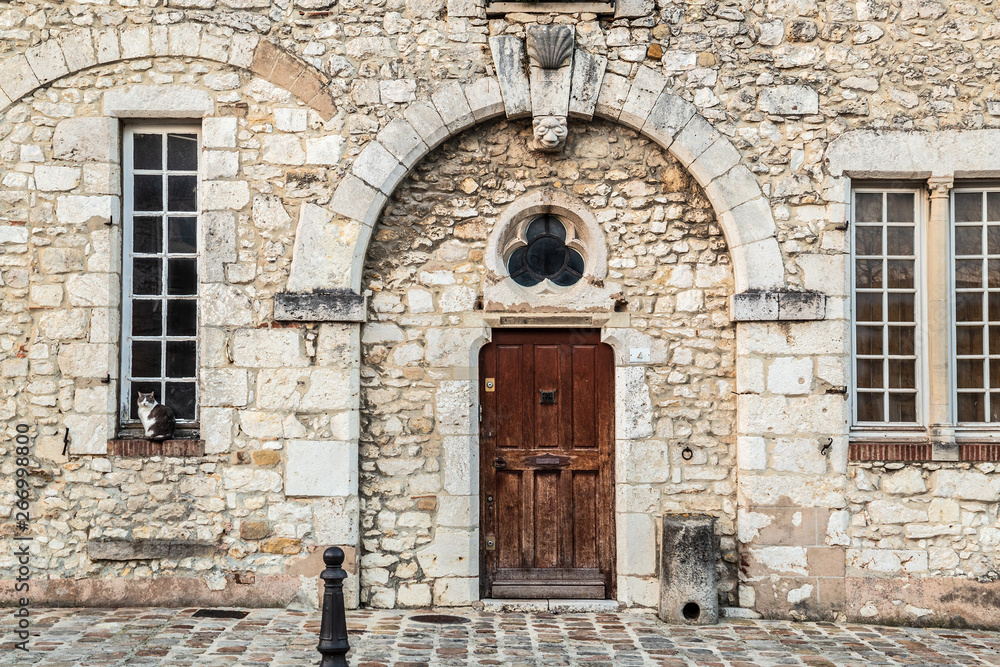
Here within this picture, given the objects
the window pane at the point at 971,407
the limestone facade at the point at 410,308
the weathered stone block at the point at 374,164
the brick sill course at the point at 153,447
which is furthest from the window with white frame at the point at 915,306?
the brick sill course at the point at 153,447

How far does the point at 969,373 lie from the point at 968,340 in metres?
0.24

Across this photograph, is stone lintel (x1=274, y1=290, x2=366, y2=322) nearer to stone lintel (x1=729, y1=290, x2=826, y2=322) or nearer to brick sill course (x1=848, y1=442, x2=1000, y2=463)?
stone lintel (x1=729, y1=290, x2=826, y2=322)

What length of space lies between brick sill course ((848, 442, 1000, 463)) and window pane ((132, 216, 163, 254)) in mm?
5136

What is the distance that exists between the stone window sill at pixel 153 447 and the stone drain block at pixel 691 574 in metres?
3.30

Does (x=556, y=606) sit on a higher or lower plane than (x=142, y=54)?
lower

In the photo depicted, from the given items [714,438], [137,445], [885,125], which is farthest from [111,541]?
[885,125]

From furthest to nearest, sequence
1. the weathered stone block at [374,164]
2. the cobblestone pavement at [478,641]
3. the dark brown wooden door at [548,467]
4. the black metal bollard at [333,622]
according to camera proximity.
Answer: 1. the dark brown wooden door at [548,467]
2. the weathered stone block at [374,164]
3. the cobblestone pavement at [478,641]
4. the black metal bollard at [333,622]

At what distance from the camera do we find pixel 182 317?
20.4ft

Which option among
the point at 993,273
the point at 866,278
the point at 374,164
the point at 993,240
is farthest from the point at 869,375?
the point at 374,164

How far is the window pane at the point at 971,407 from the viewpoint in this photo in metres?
6.13

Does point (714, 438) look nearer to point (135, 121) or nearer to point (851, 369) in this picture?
point (851, 369)

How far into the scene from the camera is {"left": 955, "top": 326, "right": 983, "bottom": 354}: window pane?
6145mm

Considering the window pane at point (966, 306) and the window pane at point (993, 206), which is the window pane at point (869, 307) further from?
the window pane at point (993, 206)

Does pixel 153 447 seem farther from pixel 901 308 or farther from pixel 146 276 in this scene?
pixel 901 308
